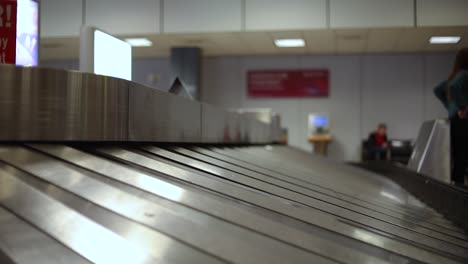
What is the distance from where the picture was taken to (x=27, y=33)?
169cm

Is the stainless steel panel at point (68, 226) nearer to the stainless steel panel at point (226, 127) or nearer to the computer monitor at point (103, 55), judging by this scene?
the computer monitor at point (103, 55)

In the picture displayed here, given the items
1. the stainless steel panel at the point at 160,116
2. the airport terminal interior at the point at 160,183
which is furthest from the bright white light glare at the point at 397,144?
the stainless steel panel at the point at 160,116

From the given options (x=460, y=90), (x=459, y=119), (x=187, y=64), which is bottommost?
(x=459, y=119)

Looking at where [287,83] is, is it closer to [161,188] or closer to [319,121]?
[319,121]

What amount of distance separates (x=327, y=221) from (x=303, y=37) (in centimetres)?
847

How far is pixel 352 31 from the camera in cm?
898

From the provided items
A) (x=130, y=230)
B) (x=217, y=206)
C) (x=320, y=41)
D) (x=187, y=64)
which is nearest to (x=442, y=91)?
(x=217, y=206)

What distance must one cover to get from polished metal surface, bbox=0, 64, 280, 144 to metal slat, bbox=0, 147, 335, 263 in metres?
0.10

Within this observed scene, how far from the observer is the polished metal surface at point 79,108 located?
1293mm

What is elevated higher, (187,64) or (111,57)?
(187,64)

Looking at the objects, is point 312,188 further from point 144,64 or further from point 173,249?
point 144,64

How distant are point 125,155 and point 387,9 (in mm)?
8003

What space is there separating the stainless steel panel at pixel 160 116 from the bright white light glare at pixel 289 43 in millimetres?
7836

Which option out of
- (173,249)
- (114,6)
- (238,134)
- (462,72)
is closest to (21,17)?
(173,249)
